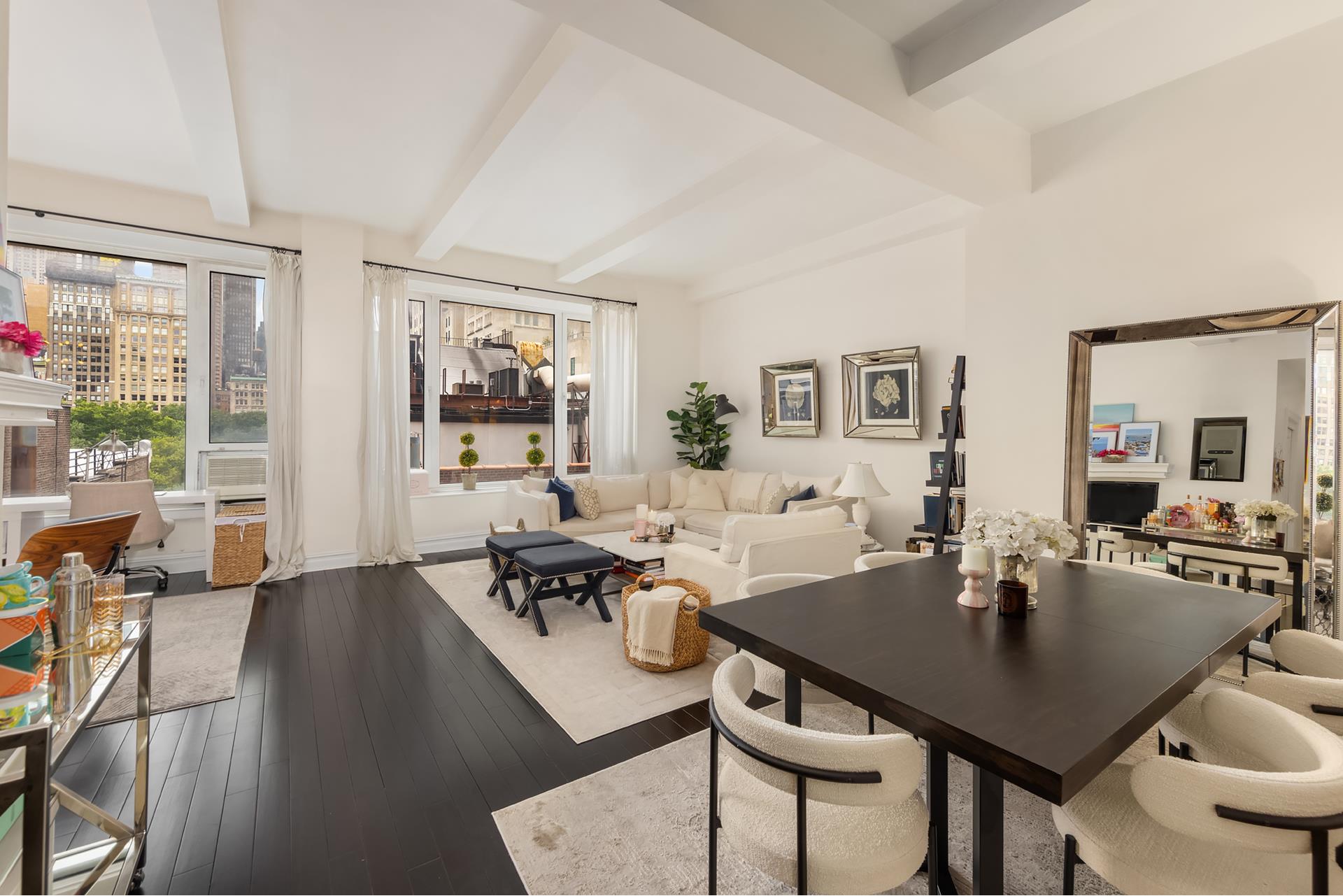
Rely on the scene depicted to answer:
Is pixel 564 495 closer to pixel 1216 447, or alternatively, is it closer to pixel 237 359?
pixel 237 359

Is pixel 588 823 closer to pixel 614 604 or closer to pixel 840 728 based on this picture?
pixel 840 728

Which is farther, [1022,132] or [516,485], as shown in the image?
[516,485]

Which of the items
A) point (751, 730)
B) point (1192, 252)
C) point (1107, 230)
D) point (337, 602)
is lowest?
point (337, 602)

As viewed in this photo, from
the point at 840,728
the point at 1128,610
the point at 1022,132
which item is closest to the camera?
the point at 1128,610

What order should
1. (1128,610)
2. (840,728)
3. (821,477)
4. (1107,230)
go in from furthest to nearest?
(821,477), (1107,230), (840,728), (1128,610)

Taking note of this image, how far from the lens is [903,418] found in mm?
4895

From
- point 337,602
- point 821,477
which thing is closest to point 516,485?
point 337,602

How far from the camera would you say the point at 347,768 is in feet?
6.89

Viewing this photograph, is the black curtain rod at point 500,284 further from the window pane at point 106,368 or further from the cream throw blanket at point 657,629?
the cream throw blanket at point 657,629

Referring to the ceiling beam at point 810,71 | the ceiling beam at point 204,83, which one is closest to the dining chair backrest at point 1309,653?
the ceiling beam at point 810,71

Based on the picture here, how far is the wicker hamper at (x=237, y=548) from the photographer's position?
446 centimetres

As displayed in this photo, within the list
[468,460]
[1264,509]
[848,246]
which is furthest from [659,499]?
[1264,509]

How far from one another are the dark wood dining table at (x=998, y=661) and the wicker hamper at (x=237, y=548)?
451 centimetres

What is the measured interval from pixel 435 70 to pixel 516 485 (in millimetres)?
3612
